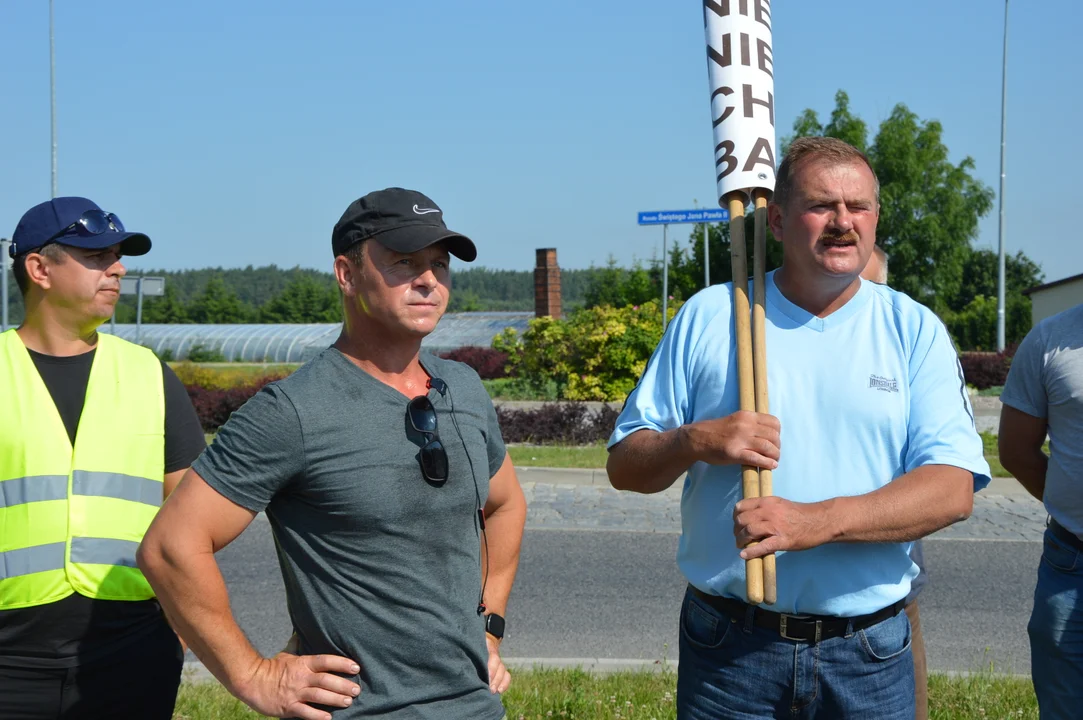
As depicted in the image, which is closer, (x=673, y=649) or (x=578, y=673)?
(x=578, y=673)

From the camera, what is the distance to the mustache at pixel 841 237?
2930 mm

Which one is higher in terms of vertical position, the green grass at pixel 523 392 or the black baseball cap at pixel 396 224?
the black baseball cap at pixel 396 224

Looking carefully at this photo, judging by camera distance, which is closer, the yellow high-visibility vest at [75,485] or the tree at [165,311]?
the yellow high-visibility vest at [75,485]

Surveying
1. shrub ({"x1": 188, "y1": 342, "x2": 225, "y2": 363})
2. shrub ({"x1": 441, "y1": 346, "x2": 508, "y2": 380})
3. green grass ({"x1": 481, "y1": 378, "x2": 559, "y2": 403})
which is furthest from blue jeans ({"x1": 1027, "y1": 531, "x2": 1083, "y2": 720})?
shrub ({"x1": 188, "y1": 342, "x2": 225, "y2": 363})

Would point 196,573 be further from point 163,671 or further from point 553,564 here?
point 553,564

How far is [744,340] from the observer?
9.75ft

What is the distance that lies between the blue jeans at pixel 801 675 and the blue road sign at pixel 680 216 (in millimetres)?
12638

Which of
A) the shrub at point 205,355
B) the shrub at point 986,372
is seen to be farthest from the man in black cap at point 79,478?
the shrub at point 205,355

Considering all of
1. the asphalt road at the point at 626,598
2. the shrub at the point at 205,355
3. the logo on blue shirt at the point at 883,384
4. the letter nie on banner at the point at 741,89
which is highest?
the letter nie on banner at the point at 741,89

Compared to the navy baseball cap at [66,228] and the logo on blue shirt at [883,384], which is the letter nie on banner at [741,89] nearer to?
the logo on blue shirt at [883,384]

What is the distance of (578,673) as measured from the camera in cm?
543

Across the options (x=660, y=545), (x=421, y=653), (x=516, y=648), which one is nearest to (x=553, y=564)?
(x=660, y=545)

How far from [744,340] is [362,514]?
1146 millimetres

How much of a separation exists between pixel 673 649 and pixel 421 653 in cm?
419
